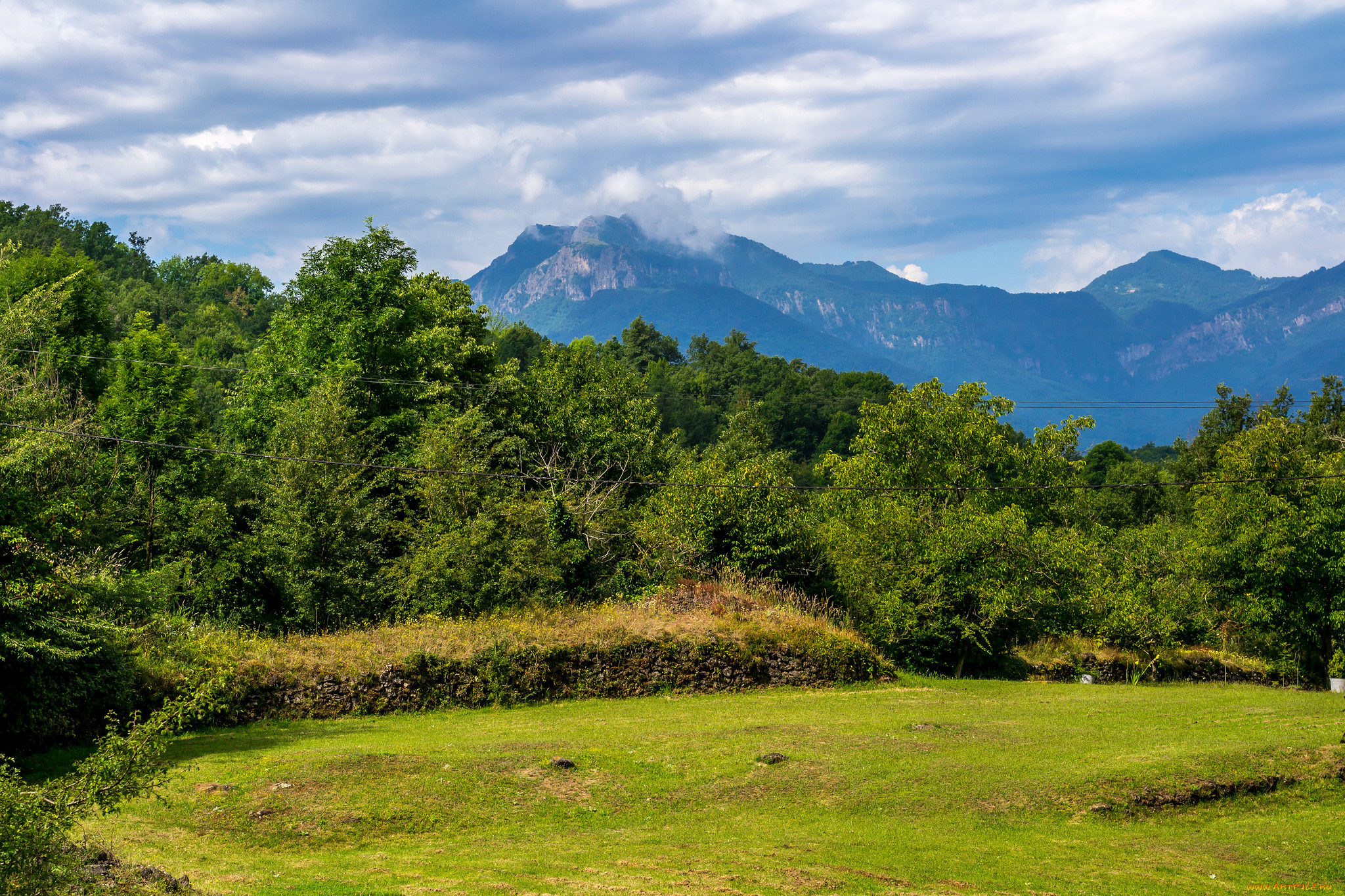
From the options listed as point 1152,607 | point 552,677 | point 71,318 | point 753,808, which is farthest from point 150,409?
point 1152,607

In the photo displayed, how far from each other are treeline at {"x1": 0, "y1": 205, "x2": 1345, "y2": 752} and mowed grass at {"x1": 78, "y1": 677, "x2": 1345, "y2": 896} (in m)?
6.12

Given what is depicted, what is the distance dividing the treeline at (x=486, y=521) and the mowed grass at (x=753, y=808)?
20.1 feet

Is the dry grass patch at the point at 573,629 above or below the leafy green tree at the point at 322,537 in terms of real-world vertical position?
below

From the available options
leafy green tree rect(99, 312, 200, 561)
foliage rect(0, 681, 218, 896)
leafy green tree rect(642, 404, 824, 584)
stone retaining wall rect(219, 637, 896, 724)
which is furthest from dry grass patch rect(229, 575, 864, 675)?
leafy green tree rect(99, 312, 200, 561)

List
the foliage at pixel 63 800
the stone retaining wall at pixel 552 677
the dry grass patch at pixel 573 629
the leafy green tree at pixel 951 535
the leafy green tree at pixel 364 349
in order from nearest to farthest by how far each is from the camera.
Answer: the foliage at pixel 63 800 → the stone retaining wall at pixel 552 677 → the dry grass patch at pixel 573 629 → the leafy green tree at pixel 951 535 → the leafy green tree at pixel 364 349

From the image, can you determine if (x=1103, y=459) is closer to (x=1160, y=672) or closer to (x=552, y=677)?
(x=1160, y=672)

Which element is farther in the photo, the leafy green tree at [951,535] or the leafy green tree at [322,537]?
the leafy green tree at [951,535]

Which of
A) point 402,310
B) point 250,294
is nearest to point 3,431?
point 402,310

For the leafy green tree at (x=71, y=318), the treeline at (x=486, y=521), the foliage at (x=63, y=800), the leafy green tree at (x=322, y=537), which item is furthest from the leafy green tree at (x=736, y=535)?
the leafy green tree at (x=71, y=318)

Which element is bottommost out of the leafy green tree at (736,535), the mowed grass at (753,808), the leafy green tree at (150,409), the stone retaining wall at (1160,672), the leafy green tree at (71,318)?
the stone retaining wall at (1160,672)

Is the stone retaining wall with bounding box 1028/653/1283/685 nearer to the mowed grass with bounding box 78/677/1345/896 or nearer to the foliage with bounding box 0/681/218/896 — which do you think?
the mowed grass with bounding box 78/677/1345/896

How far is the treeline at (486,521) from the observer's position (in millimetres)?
21984

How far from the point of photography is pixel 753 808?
49.1ft

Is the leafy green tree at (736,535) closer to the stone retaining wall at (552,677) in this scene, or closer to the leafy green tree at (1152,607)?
the stone retaining wall at (552,677)
